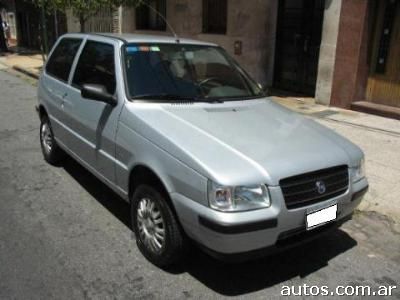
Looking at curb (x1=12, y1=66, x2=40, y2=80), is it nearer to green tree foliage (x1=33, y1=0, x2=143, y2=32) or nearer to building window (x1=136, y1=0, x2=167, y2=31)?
green tree foliage (x1=33, y1=0, x2=143, y2=32)

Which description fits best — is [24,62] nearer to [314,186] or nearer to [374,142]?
[374,142]

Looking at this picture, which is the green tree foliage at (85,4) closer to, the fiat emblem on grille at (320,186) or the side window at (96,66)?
the side window at (96,66)

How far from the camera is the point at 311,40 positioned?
10125mm

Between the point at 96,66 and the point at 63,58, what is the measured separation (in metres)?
1.07

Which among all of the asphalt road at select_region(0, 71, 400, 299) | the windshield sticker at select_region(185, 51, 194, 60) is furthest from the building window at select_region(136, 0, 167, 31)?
the asphalt road at select_region(0, 71, 400, 299)

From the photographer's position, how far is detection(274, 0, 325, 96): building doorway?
10008mm

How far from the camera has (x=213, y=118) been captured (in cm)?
350

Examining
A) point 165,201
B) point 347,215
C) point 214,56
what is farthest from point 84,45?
point 347,215

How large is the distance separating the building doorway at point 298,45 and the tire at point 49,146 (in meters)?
6.58

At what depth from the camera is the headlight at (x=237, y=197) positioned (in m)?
2.73

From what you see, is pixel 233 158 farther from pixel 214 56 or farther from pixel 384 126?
pixel 384 126

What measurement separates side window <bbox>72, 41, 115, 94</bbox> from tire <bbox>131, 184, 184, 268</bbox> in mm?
1063

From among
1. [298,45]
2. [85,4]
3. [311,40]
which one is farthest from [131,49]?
[85,4]

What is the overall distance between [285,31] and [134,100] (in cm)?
801
